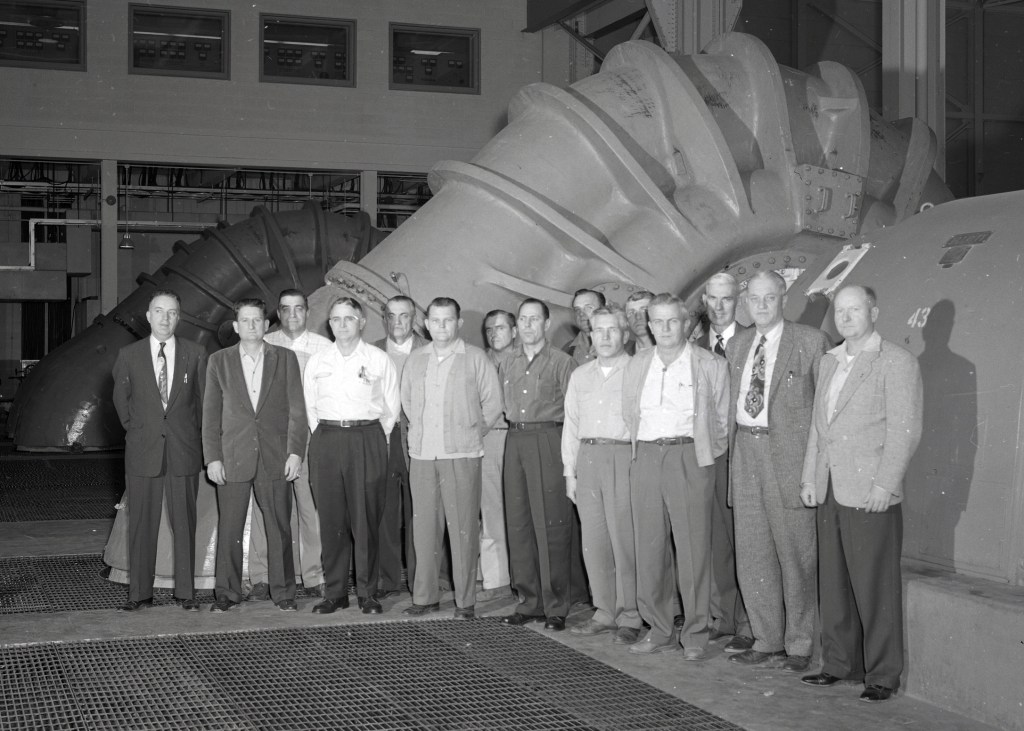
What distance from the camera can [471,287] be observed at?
6.47m

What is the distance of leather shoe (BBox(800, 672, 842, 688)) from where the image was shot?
4176 mm

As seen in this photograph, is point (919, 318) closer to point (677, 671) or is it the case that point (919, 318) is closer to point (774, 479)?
point (774, 479)

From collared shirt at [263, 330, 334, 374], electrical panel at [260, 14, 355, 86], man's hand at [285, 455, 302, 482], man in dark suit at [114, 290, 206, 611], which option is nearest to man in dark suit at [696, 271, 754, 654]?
man's hand at [285, 455, 302, 482]

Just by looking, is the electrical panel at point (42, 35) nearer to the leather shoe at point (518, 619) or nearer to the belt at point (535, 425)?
the belt at point (535, 425)

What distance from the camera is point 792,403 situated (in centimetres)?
440

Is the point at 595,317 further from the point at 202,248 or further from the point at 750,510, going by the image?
the point at 202,248

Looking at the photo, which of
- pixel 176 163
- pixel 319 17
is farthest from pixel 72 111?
pixel 319 17

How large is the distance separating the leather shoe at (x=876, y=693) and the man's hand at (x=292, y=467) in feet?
9.66

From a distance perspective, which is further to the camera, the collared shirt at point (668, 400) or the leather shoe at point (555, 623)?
the leather shoe at point (555, 623)

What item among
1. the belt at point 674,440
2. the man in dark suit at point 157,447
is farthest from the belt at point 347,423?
the belt at point 674,440

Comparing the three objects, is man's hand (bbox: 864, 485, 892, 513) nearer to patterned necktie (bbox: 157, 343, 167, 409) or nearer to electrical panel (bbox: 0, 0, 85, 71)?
patterned necktie (bbox: 157, 343, 167, 409)

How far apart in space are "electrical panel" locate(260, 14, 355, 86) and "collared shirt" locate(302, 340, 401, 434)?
12.1m

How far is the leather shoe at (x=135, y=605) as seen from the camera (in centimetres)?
557

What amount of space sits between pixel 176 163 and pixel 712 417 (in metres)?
→ 13.3
